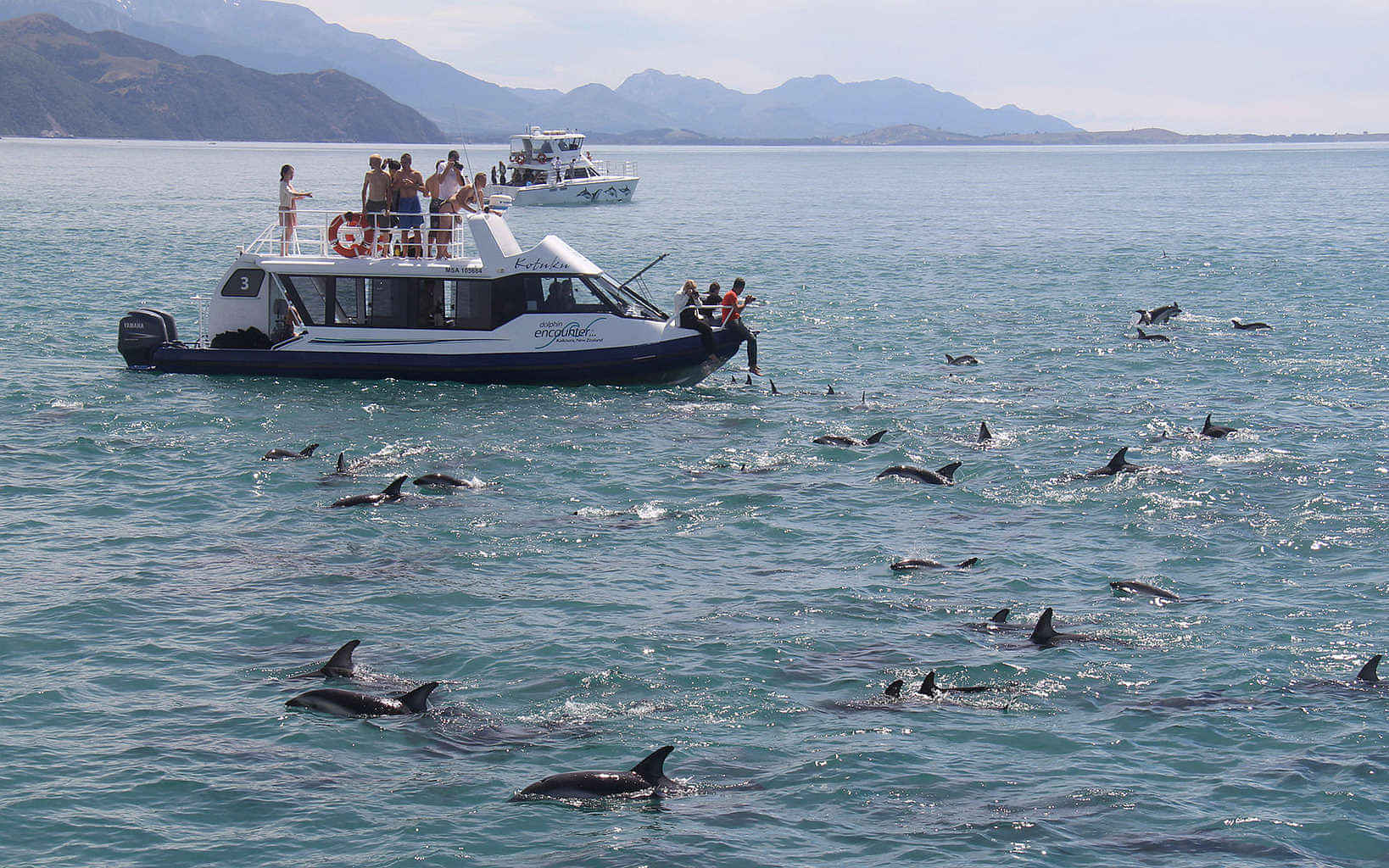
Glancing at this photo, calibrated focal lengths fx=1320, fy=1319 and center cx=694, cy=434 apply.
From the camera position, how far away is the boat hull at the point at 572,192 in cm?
11819

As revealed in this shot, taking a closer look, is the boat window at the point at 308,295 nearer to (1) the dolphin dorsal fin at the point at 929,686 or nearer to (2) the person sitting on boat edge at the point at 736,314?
(2) the person sitting on boat edge at the point at 736,314

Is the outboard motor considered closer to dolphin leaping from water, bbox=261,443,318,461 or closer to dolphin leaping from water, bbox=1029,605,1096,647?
dolphin leaping from water, bbox=261,443,318,461

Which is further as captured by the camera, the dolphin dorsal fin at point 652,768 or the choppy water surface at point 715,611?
the dolphin dorsal fin at point 652,768

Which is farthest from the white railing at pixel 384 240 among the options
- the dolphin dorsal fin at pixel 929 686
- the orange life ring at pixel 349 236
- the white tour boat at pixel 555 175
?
the white tour boat at pixel 555 175

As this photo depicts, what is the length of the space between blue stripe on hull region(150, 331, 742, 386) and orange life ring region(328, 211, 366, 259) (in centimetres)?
279

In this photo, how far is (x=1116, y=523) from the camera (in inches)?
892

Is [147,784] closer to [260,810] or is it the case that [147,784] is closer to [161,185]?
[260,810]

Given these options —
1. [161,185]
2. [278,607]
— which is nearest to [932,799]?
[278,607]

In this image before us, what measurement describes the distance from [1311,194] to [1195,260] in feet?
256

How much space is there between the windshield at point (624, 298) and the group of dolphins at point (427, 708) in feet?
57.2

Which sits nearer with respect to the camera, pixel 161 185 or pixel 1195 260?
pixel 1195 260

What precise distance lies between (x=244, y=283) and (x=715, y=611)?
20.3 meters

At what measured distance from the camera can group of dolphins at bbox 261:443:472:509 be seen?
23266 millimetres

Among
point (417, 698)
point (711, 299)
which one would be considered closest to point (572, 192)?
point (711, 299)
